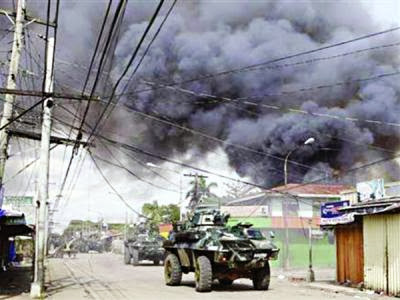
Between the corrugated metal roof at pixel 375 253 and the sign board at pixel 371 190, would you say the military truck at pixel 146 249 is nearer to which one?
the sign board at pixel 371 190

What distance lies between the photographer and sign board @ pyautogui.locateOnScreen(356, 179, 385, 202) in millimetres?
21100

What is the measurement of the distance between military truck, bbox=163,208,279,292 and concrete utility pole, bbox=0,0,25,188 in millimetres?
6407

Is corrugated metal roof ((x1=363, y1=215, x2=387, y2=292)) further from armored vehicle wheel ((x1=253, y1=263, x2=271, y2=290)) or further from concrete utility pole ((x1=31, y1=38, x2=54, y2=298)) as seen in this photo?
concrete utility pole ((x1=31, y1=38, x2=54, y2=298))

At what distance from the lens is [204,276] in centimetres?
1758

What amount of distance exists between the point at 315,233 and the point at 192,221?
17810 mm

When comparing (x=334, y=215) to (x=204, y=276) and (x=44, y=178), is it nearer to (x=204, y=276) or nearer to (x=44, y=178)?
(x=204, y=276)

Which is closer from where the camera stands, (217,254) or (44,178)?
(44,178)

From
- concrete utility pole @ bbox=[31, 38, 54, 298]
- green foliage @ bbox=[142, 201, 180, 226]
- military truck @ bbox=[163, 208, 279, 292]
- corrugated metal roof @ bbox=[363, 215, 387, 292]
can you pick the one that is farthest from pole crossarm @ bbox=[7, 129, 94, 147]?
green foliage @ bbox=[142, 201, 180, 226]

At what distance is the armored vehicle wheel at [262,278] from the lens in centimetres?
1856

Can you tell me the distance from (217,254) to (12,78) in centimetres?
870

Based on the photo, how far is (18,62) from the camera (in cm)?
2006

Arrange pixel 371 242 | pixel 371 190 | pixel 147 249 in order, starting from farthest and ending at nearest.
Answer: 1. pixel 147 249
2. pixel 371 190
3. pixel 371 242

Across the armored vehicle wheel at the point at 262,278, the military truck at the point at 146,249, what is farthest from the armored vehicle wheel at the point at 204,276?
the military truck at the point at 146,249

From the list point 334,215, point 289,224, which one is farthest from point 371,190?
point 289,224
